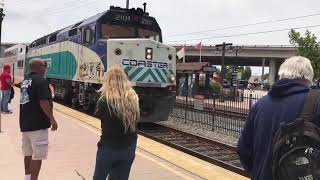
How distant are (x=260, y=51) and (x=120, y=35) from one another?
241ft

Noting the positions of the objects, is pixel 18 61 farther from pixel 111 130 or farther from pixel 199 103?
pixel 111 130

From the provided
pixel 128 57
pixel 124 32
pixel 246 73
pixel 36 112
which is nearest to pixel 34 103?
pixel 36 112

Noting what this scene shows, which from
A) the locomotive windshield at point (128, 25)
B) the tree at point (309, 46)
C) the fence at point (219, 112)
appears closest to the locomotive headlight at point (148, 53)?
the locomotive windshield at point (128, 25)

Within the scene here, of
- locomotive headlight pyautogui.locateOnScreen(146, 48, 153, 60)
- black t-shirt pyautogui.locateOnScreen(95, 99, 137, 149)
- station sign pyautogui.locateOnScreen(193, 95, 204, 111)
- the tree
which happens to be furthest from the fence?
the tree

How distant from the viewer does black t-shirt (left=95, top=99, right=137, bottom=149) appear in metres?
5.27

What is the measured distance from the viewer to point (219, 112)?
17.8 m

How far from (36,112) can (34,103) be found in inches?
4.7

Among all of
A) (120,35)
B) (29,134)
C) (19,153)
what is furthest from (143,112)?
(29,134)

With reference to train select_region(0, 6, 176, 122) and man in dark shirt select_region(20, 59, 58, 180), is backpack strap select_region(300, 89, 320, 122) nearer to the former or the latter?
man in dark shirt select_region(20, 59, 58, 180)

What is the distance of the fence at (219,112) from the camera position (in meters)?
16.7

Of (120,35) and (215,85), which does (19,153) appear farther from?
(215,85)

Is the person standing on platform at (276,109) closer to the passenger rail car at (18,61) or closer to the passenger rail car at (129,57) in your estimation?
the passenger rail car at (129,57)

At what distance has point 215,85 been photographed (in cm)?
4400

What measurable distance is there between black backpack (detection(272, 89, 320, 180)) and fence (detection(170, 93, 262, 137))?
1262cm
